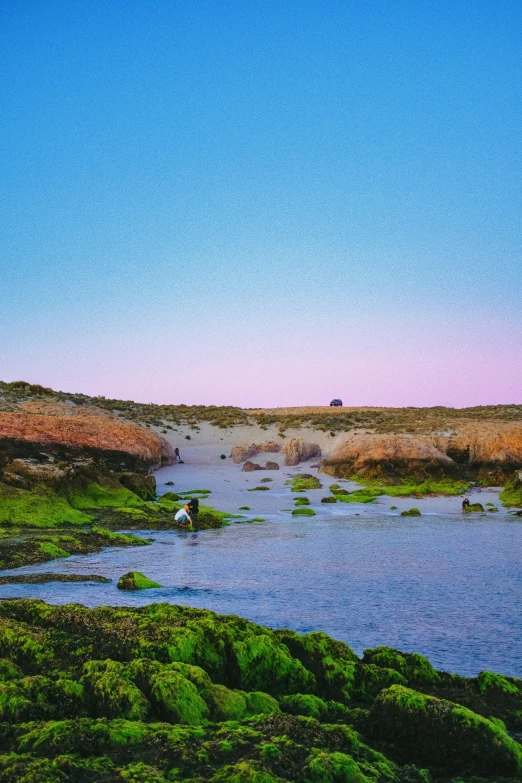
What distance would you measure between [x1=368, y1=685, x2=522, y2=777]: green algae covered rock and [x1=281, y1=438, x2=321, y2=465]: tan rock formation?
118 ft

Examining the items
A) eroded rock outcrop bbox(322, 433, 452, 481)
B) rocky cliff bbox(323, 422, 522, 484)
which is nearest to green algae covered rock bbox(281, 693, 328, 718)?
eroded rock outcrop bbox(322, 433, 452, 481)

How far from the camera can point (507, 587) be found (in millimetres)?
12625

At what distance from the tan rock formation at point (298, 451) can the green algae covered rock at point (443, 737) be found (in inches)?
1416

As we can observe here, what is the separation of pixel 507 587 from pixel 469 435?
27.7 meters

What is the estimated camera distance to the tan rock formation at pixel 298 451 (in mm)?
41909

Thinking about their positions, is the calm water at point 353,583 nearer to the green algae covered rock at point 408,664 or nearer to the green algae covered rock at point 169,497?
the green algae covered rock at point 408,664

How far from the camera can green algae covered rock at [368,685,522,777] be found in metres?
5.34

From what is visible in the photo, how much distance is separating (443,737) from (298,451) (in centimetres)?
3681

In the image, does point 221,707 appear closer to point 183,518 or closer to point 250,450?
point 183,518

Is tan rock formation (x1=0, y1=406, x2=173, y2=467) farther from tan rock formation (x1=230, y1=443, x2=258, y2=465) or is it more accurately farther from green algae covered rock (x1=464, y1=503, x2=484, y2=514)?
green algae covered rock (x1=464, y1=503, x2=484, y2=514)

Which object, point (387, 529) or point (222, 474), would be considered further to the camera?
point (222, 474)

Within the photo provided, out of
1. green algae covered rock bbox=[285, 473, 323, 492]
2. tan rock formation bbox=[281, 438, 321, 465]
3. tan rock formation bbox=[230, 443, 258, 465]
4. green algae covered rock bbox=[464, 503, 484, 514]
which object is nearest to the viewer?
green algae covered rock bbox=[464, 503, 484, 514]

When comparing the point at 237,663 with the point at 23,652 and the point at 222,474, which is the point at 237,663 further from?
the point at 222,474

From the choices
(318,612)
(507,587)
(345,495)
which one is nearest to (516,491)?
(345,495)
